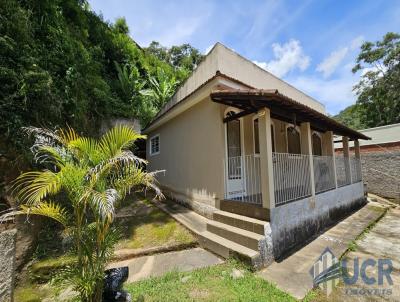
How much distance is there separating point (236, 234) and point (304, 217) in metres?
2.33

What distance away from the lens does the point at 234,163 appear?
671 centimetres

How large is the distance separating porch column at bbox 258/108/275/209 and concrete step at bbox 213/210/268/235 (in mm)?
458

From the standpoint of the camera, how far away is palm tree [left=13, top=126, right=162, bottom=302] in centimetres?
267

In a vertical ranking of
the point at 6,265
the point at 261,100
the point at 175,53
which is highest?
the point at 175,53

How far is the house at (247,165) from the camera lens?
16.6 feet

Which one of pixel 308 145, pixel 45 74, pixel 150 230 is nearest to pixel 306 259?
pixel 308 145

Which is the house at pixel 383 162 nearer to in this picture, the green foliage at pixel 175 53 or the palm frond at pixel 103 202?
the palm frond at pixel 103 202

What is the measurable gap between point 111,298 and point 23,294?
276 centimetres

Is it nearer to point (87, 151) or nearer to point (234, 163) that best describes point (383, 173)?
point (234, 163)

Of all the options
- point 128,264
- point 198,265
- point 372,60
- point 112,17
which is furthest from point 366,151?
point 112,17

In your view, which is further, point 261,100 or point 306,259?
point 261,100

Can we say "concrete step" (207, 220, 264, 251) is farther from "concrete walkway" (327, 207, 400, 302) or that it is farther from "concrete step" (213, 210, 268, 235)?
"concrete walkway" (327, 207, 400, 302)

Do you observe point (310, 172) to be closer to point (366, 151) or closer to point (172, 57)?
point (366, 151)

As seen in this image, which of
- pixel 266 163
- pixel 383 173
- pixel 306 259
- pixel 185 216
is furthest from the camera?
pixel 383 173
